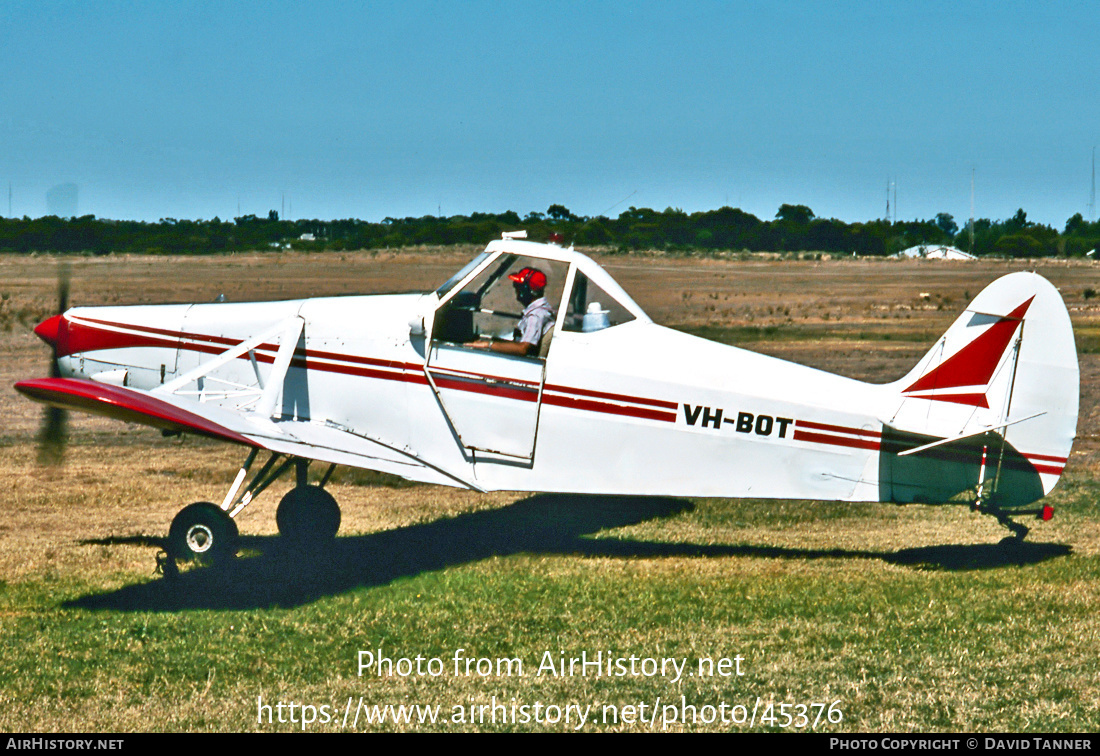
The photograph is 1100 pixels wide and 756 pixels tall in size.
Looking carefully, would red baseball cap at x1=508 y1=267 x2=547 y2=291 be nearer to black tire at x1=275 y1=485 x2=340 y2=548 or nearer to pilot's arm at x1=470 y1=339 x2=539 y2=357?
pilot's arm at x1=470 y1=339 x2=539 y2=357

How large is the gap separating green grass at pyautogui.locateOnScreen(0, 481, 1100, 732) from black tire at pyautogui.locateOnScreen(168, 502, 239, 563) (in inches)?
6.3

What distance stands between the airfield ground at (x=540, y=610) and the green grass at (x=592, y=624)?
0.02 metres

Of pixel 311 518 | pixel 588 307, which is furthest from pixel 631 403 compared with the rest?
pixel 311 518

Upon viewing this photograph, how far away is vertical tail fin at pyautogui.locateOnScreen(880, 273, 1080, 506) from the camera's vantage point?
8.38m

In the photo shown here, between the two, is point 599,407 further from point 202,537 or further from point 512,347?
point 202,537

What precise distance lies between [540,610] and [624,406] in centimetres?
171

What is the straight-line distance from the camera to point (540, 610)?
25.5 feet

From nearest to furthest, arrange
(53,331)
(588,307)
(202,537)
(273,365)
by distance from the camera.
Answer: (202,537) < (588,307) < (273,365) < (53,331)

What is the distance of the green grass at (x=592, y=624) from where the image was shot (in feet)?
19.9

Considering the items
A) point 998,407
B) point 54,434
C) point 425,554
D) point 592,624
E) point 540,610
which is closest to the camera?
point 592,624

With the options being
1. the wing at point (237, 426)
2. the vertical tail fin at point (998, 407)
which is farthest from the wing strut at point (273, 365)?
the vertical tail fin at point (998, 407)

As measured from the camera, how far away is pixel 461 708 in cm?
598

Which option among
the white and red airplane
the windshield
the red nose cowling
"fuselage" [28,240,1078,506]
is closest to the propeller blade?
the red nose cowling
